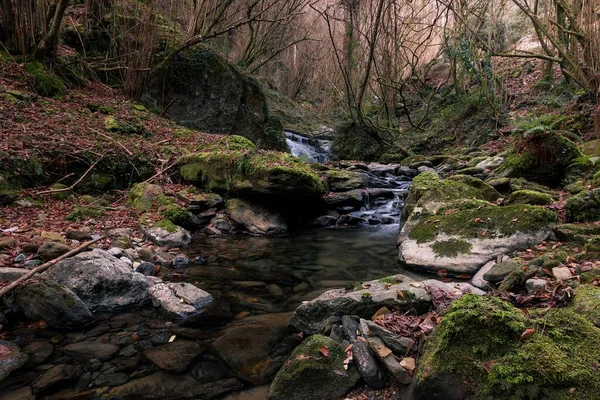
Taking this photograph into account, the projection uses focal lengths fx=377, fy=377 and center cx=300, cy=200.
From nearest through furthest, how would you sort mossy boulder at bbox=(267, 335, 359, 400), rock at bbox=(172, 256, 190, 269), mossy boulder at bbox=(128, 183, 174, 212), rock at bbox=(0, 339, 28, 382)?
1. mossy boulder at bbox=(267, 335, 359, 400)
2. rock at bbox=(0, 339, 28, 382)
3. rock at bbox=(172, 256, 190, 269)
4. mossy boulder at bbox=(128, 183, 174, 212)

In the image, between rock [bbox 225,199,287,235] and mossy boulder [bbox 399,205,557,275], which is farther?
rock [bbox 225,199,287,235]

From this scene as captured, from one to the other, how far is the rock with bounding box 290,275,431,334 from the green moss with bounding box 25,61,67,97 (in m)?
7.20

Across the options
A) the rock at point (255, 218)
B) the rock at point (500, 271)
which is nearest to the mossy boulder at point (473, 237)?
the rock at point (500, 271)

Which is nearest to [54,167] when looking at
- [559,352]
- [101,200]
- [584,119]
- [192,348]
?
[101,200]

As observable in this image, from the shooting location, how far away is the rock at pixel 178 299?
3.07 m

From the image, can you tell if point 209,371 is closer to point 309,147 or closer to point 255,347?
point 255,347

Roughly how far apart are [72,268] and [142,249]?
115 centimetres

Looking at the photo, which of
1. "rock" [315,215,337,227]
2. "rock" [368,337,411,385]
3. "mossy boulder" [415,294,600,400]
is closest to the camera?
"mossy boulder" [415,294,600,400]

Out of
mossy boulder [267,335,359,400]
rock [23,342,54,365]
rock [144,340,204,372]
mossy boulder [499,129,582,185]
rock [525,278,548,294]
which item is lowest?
rock [23,342,54,365]

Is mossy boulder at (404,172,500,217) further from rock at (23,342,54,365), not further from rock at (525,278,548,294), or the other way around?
rock at (23,342,54,365)

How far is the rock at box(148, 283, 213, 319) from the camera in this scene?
307 cm

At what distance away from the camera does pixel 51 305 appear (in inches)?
111

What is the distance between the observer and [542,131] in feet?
18.7

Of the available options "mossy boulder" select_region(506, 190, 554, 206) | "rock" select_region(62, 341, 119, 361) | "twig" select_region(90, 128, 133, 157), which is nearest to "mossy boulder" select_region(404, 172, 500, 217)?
"mossy boulder" select_region(506, 190, 554, 206)
